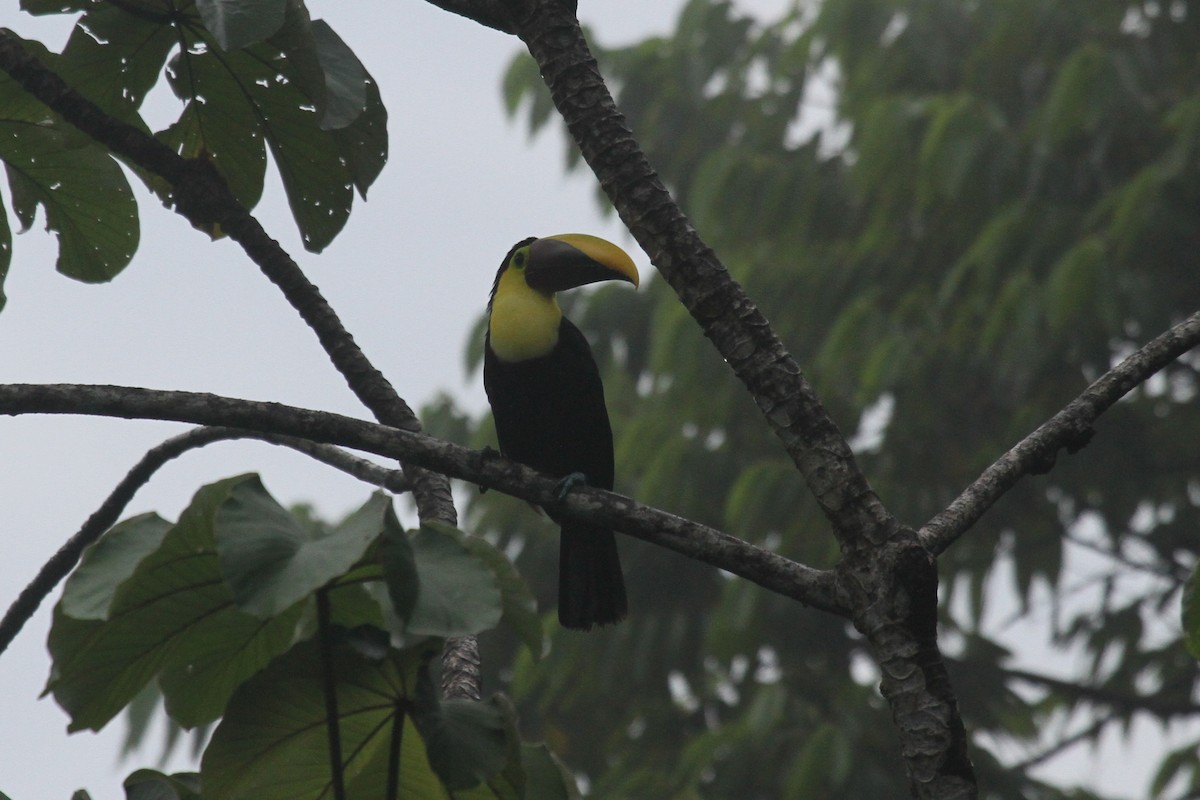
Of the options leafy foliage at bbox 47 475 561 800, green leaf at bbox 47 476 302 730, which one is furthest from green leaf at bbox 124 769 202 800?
green leaf at bbox 47 476 302 730

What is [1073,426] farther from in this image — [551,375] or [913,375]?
[913,375]

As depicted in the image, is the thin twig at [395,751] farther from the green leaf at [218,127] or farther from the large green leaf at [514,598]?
the green leaf at [218,127]

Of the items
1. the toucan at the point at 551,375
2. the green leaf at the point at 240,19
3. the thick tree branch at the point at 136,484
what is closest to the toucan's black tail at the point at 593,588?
the toucan at the point at 551,375

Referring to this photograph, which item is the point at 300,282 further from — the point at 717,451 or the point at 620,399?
the point at 620,399

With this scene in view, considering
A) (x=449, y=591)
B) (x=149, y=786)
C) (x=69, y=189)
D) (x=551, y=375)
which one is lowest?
(x=149, y=786)

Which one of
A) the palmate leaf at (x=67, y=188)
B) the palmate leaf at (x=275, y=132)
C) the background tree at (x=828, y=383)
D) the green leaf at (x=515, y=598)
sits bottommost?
the green leaf at (x=515, y=598)

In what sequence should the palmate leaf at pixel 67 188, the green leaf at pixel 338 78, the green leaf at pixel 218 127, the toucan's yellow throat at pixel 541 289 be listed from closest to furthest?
1. the green leaf at pixel 338 78
2. the palmate leaf at pixel 67 188
3. the green leaf at pixel 218 127
4. the toucan's yellow throat at pixel 541 289

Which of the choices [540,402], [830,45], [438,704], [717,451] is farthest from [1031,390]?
[438,704]

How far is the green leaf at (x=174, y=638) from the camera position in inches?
64.7

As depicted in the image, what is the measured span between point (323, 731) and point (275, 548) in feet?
1.39

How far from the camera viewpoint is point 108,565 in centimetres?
160

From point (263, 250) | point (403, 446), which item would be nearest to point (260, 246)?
point (263, 250)

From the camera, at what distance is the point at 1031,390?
689 cm

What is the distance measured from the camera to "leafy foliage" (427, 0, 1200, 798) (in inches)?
247
